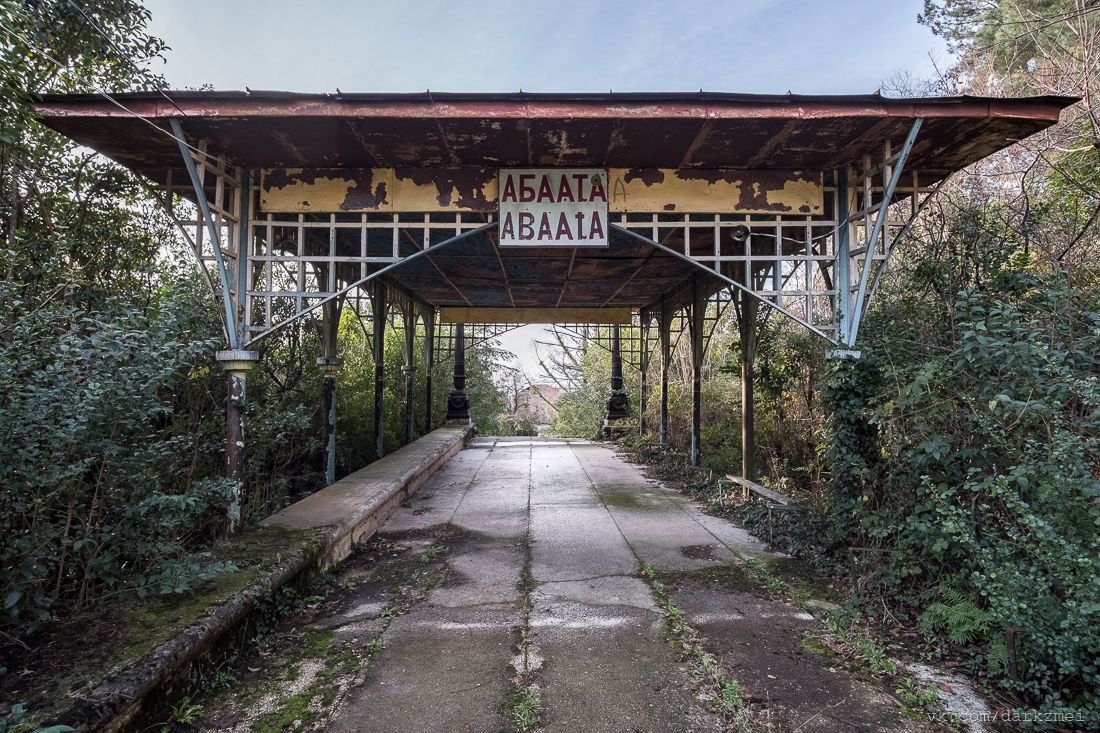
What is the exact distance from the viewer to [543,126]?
4.76 metres

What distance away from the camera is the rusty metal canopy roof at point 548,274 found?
27.7 feet

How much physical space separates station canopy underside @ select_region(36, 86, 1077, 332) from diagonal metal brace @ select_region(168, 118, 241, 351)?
5cm

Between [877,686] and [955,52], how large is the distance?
1210cm

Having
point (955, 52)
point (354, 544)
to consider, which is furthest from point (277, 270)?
point (955, 52)

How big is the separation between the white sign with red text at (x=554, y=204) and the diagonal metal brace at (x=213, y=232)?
8.07 ft

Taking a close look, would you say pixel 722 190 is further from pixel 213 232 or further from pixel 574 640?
pixel 213 232

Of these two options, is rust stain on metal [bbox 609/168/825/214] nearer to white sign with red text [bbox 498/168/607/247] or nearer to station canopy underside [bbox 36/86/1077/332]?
station canopy underside [bbox 36/86/1077/332]

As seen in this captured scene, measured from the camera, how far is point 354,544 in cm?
573

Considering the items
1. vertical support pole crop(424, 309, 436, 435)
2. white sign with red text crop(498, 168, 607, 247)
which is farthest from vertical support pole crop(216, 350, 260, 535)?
vertical support pole crop(424, 309, 436, 435)

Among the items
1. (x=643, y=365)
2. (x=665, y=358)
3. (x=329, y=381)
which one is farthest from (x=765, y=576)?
(x=643, y=365)

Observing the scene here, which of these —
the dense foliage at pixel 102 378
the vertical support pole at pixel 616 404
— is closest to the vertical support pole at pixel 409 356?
the dense foliage at pixel 102 378

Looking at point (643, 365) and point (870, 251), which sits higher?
point (870, 251)

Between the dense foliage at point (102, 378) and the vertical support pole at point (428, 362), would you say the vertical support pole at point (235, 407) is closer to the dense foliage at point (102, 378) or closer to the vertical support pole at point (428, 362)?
the dense foliage at point (102, 378)

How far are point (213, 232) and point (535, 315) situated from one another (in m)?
9.47
